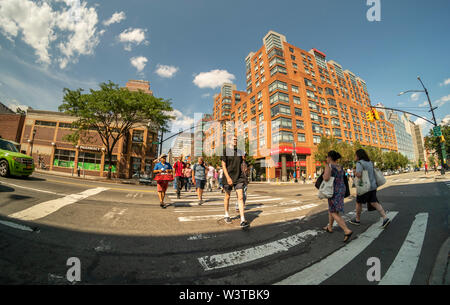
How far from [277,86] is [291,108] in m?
6.01

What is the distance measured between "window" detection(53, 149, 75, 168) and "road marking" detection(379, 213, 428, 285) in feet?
123

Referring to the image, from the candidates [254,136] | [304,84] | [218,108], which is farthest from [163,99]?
[218,108]

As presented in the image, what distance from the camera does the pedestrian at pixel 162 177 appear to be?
5.62 m

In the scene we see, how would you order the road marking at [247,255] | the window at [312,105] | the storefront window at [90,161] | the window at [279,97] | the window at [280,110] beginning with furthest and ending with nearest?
1. the window at [312,105]
2. the window at [279,97]
3. the window at [280,110]
4. the storefront window at [90,161]
5. the road marking at [247,255]

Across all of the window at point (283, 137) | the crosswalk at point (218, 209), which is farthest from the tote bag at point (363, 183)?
the window at point (283, 137)

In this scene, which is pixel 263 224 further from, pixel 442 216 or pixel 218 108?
pixel 218 108

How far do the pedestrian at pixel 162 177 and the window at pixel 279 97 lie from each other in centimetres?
3617

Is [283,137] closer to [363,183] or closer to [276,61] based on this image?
[276,61]

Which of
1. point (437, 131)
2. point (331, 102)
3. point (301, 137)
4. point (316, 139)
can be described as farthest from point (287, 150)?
point (331, 102)

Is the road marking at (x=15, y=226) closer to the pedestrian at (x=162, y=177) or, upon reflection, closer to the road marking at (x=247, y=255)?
the pedestrian at (x=162, y=177)

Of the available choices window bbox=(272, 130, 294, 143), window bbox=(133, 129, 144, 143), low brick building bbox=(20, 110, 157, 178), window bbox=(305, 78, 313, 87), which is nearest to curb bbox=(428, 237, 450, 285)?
low brick building bbox=(20, 110, 157, 178)

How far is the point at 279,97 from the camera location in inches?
1464

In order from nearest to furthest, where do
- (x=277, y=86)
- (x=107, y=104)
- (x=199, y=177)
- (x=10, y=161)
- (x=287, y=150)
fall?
(x=199, y=177)
(x=10, y=161)
(x=107, y=104)
(x=287, y=150)
(x=277, y=86)
